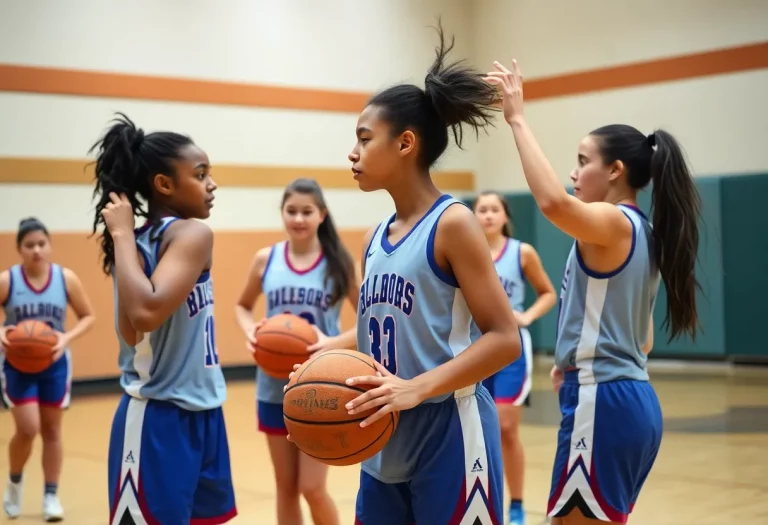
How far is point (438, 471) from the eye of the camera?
8.69 ft

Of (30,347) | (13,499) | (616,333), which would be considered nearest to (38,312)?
(30,347)

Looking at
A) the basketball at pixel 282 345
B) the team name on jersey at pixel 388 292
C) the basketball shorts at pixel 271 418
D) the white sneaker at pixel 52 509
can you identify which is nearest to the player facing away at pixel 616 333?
the team name on jersey at pixel 388 292

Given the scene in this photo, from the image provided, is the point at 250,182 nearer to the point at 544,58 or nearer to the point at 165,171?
the point at 544,58

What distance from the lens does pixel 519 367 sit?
19.7 ft

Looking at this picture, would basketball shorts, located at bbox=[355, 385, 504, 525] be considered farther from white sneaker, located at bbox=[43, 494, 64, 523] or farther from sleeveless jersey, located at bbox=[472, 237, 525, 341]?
white sneaker, located at bbox=[43, 494, 64, 523]

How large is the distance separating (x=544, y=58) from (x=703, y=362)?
4974mm

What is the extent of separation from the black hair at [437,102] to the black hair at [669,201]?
879mm

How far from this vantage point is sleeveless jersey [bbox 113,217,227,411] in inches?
129

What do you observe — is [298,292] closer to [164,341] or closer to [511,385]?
[511,385]

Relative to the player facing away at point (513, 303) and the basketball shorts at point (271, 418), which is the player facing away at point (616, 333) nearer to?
the basketball shorts at point (271, 418)

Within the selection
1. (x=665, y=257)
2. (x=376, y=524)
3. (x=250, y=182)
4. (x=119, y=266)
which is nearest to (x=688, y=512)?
(x=665, y=257)

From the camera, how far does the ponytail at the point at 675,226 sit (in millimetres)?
3371

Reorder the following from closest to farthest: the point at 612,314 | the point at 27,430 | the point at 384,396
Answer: the point at 384,396, the point at 612,314, the point at 27,430

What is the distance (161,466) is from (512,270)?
3628 millimetres
